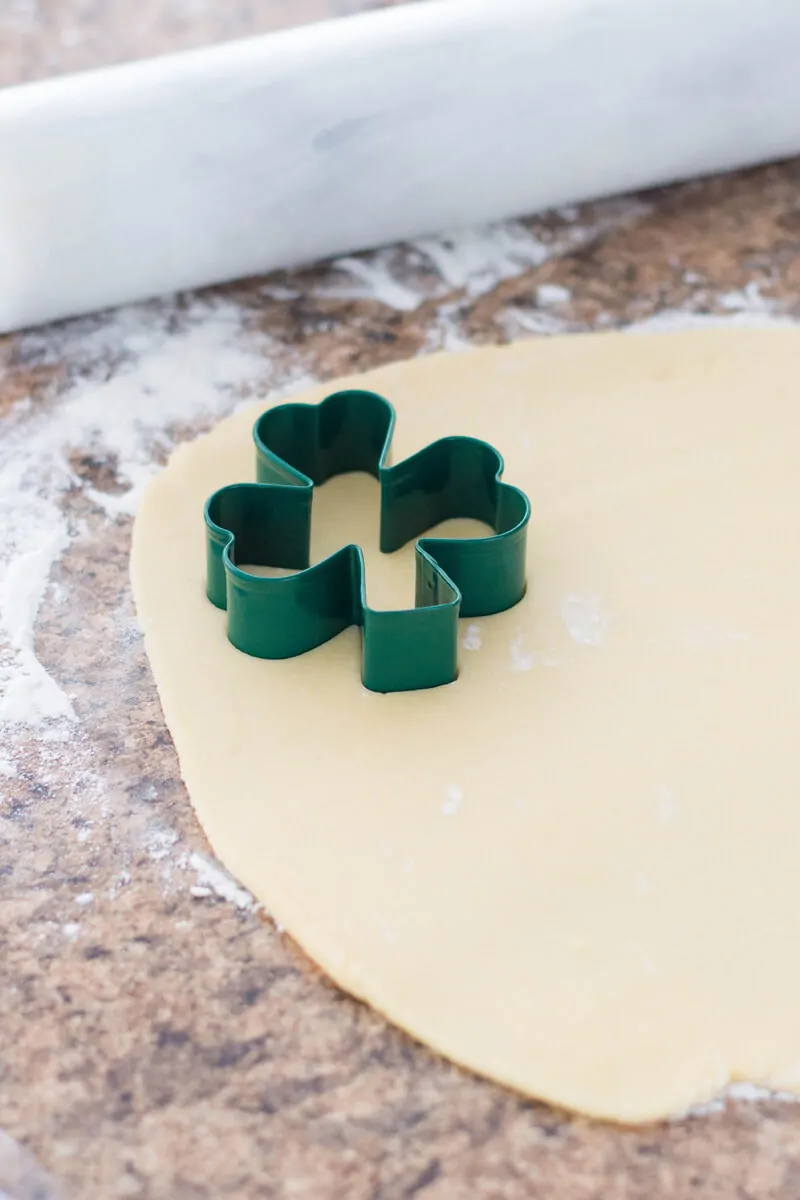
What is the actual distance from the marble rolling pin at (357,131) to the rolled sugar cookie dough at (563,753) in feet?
0.97

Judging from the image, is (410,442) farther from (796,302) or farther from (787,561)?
(796,302)

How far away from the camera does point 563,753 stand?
4.17 ft

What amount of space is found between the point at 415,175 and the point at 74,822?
39.3 inches

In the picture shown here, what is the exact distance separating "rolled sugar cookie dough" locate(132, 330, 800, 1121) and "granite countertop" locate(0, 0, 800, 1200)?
0.04 metres

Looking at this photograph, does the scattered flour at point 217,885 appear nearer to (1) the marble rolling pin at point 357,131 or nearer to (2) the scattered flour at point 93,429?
(2) the scattered flour at point 93,429

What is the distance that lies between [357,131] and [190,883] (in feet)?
3.30

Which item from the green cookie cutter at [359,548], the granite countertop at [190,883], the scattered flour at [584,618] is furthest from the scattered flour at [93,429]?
the scattered flour at [584,618]

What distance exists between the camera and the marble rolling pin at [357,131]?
63.9 inches

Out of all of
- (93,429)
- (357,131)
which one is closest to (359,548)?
(93,429)

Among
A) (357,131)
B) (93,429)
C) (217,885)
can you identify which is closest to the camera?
(217,885)

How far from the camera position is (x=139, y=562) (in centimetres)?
145

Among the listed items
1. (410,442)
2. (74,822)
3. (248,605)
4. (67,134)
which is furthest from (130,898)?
(67,134)

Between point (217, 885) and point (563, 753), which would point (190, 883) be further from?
point (563, 753)

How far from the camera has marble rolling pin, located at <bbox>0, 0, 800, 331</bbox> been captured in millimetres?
1624
